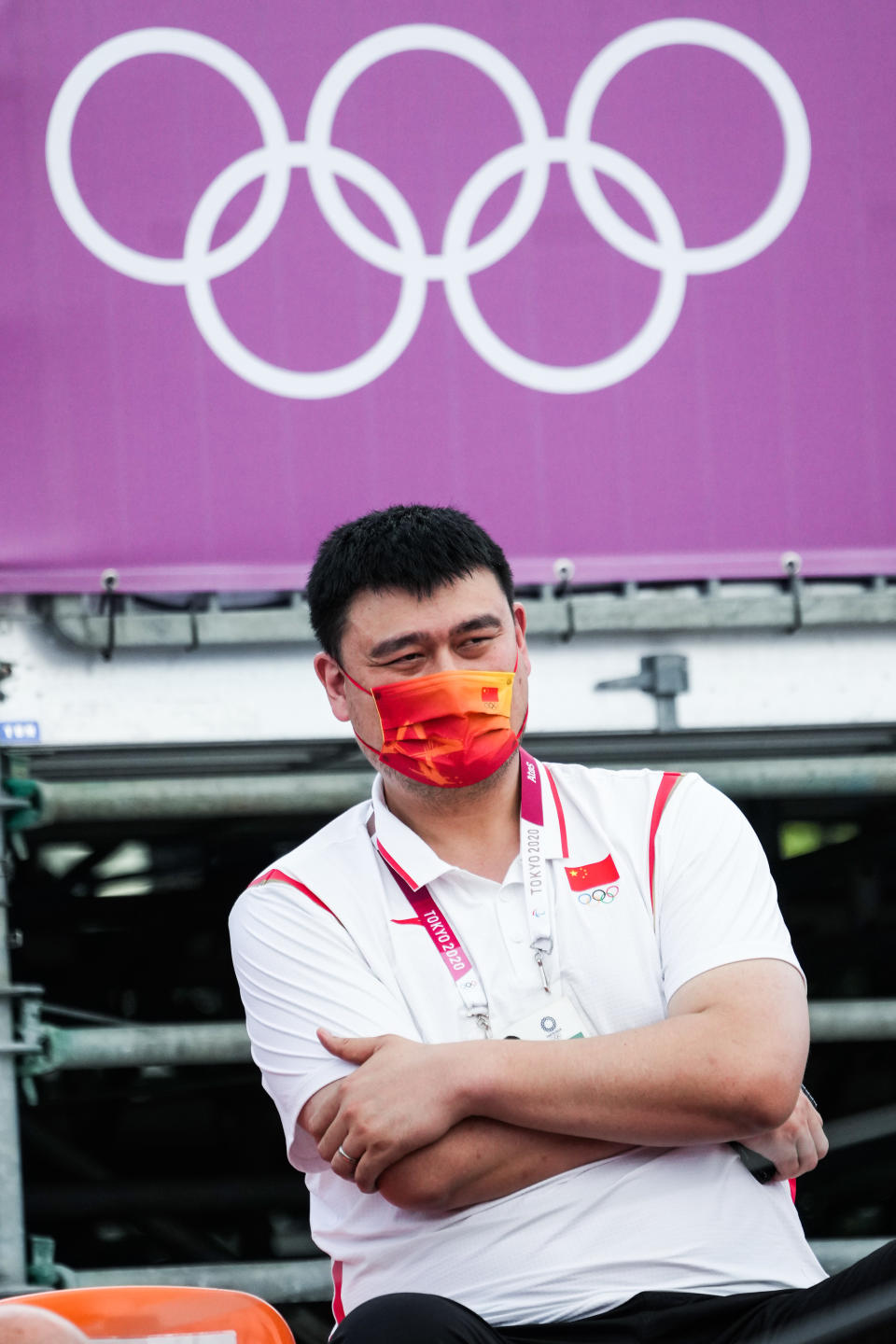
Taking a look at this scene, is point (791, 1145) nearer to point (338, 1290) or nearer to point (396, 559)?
point (338, 1290)

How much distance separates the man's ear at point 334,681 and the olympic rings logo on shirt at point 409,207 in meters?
1.19

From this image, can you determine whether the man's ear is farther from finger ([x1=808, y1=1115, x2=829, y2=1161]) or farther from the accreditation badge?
finger ([x1=808, y1=1115, x2=829, y2=1161])

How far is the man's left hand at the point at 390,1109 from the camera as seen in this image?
158cm

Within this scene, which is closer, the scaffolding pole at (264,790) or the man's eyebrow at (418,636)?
the man's eyebrow at (418,636)

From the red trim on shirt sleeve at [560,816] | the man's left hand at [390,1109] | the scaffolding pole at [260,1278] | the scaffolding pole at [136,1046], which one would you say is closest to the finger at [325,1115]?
the man's left hand at [390,1109]

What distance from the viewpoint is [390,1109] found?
160cm

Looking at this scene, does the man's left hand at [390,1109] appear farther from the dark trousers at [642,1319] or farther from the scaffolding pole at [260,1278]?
the scaffolding pole at [260,1278]

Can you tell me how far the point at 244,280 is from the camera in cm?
309

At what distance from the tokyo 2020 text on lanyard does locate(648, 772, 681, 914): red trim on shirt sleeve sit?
0.14 m

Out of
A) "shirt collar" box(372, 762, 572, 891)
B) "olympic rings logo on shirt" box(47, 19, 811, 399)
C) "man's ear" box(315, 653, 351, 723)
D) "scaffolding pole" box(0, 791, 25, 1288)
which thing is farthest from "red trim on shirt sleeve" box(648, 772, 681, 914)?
"scaffolding pole" box(0, 791, 25, 1288)

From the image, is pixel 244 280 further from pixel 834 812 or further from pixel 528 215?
pixel 834 812

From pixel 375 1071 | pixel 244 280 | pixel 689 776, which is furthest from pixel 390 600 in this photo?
pixel 244 280

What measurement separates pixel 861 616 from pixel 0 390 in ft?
6.37

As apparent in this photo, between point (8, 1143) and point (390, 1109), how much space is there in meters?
1.60
